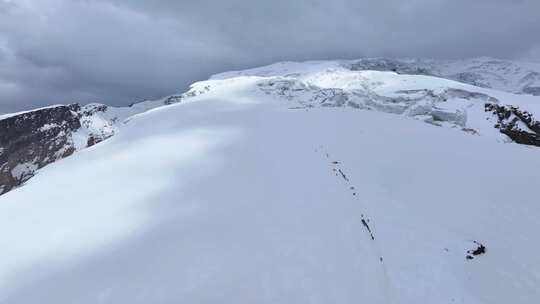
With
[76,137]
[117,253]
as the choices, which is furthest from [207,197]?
[76,137]

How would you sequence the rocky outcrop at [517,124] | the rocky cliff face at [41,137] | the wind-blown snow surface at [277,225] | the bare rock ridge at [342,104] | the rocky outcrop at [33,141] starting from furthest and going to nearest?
the rocky outcrop at [517,124], the bare rock ridge at [342,104], the rocky cliff face at [41,137], the rocky outcrop at [33,141], the wind-blown snow surface at [277,225]

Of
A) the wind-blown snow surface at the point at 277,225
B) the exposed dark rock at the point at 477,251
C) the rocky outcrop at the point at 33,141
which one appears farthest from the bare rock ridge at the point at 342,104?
the exposed dark rock at the point at 477,251

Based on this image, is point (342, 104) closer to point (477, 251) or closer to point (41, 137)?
point (41, 137)

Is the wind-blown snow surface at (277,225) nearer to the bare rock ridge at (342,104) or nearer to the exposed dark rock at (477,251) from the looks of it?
the exposed dark rock at (477,251)

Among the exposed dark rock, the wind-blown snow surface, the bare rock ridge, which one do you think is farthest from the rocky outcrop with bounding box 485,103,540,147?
the exposed dark rock

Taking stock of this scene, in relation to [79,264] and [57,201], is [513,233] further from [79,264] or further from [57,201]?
[57,201]

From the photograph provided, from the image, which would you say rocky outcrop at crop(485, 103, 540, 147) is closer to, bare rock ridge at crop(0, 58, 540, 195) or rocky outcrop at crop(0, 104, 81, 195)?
bare rock ridge at crop(0, 58, 540, 195)

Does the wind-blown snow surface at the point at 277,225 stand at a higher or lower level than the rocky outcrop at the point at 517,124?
higher
